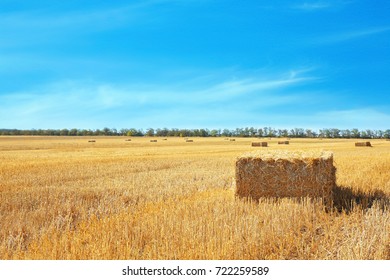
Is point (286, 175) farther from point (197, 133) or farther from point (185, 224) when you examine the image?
point (197, 133)

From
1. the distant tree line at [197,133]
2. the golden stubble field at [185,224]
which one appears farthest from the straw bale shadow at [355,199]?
the distant tree line at [197,133]

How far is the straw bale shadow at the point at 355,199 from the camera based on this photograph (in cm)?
923

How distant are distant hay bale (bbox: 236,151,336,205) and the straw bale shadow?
13.5 inches

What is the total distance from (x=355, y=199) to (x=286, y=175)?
1758mm

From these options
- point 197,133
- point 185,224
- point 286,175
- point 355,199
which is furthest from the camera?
point 197,133

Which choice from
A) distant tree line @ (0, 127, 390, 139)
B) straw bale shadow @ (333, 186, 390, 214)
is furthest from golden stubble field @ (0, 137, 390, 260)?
distant tree line @ (0, 127, 390, 139)

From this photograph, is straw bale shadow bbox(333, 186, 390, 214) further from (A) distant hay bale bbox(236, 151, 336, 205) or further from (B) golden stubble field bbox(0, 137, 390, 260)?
(A) distant hay bale bbox(236, 151, 336, 205)

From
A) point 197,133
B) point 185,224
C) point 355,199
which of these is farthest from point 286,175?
point 197,133

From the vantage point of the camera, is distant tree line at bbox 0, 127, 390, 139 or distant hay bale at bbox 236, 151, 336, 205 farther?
distant tree line at bbox 0, 127, 390, 139

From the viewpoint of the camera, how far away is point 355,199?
995cm

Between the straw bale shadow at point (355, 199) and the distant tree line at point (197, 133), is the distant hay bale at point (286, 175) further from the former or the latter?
the distant tree line at point (197, 133)

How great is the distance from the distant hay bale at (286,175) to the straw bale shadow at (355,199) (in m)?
0.34

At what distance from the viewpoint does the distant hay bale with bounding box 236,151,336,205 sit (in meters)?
10.0
